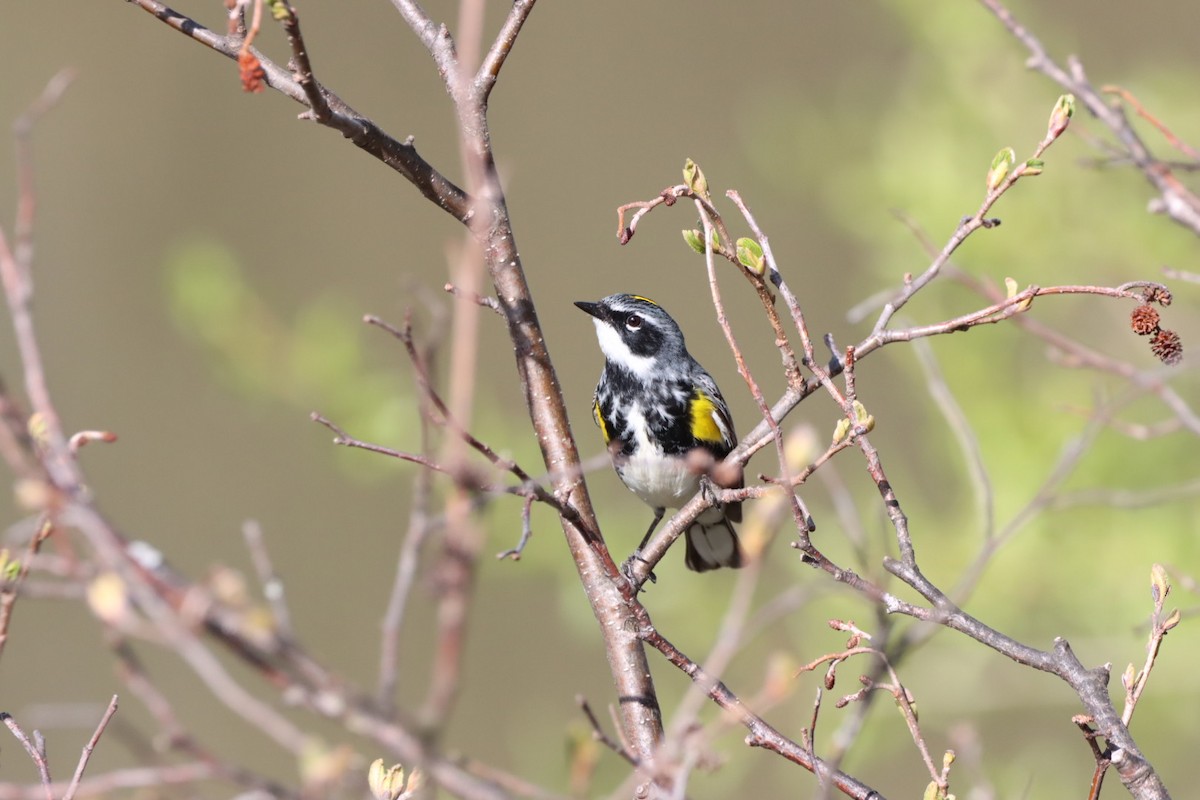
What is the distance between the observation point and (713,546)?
3453 millimetres

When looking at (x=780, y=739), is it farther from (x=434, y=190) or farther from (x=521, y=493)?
(x=434, y=190)

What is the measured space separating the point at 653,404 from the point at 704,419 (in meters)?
0.13

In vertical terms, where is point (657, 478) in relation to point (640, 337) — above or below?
below

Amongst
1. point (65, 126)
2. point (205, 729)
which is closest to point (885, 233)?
point (205, 729)

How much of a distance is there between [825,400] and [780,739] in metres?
3.58

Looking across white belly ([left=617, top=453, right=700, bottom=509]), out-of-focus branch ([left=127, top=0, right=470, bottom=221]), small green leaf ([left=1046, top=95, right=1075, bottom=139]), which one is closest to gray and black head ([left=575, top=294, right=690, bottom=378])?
white belly ([left=617, top=453, right=700, bottom=509])

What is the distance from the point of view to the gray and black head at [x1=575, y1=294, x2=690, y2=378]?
3.18 metres

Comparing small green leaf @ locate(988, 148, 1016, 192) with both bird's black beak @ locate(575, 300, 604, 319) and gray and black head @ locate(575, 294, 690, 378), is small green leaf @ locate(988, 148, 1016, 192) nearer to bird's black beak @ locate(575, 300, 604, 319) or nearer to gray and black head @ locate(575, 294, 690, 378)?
gray and black head @ locate(575, 294, 690, 378)

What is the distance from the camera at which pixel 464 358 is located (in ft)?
→ 2.49

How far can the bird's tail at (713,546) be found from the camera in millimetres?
3422

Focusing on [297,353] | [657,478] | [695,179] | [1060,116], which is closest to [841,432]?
[695,179]

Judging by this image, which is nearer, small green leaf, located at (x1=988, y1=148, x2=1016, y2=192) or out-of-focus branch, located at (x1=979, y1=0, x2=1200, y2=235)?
out-of-focus branch, located at (x1=979, y1=0, x2=1200, y2=235)

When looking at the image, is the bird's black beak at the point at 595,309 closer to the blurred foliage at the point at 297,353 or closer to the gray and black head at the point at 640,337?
the gray and black head at the point at 640,337

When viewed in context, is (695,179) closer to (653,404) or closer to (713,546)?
(653,404)
